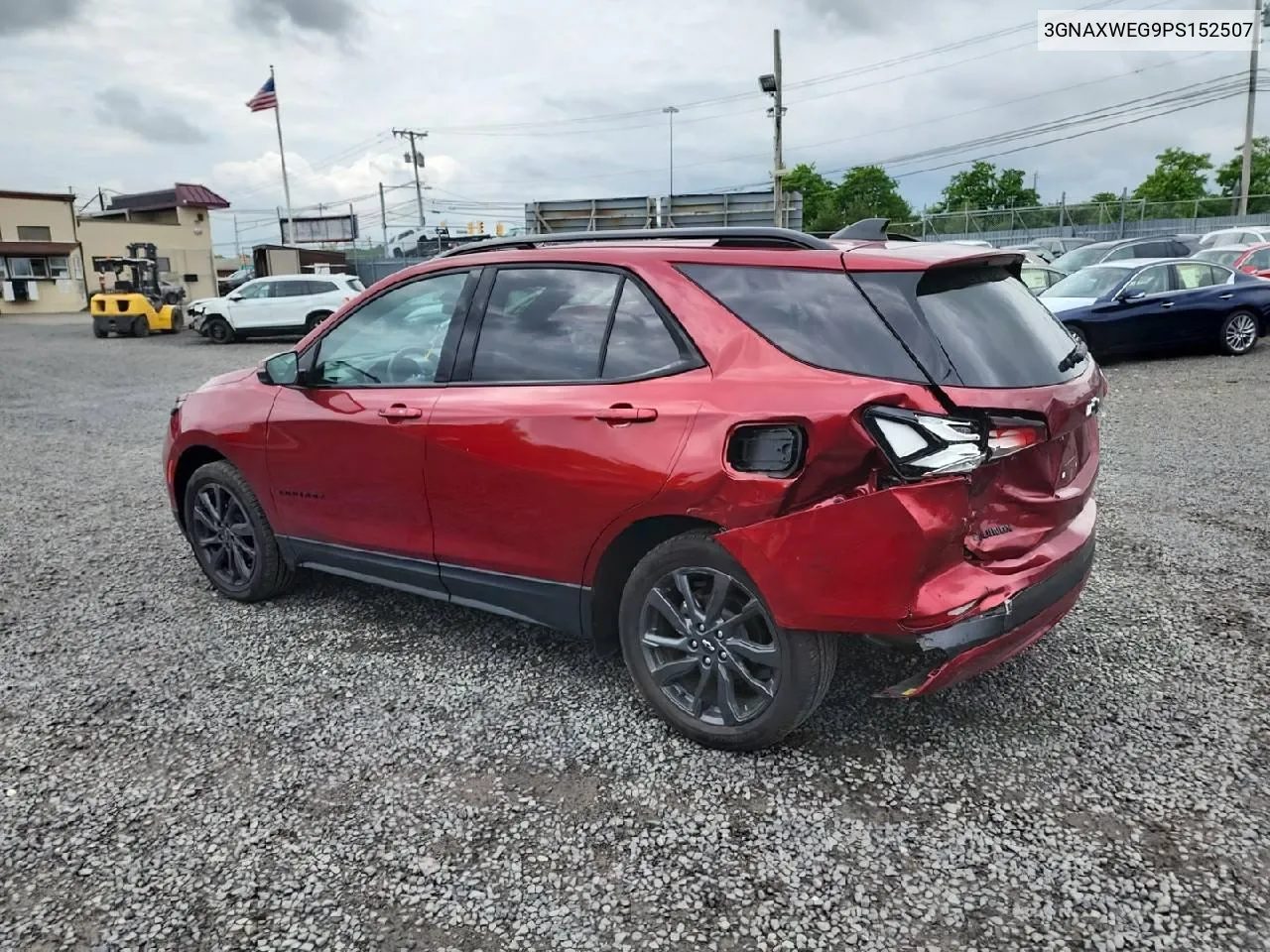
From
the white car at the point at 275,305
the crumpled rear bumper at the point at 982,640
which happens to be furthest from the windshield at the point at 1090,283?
the white car at the point at 275,305

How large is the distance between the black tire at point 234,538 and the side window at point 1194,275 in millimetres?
13055

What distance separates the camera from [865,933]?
2.23m

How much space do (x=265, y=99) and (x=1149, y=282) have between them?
49.4 m

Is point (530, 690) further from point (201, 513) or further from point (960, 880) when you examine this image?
point (201, 513)

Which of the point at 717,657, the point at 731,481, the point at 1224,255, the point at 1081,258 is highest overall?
the point at 1081,258

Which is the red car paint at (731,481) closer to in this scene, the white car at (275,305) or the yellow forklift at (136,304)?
the white car at (275,305)

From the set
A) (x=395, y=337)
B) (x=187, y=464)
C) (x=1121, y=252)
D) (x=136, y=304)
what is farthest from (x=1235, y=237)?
(x=136, y=304)

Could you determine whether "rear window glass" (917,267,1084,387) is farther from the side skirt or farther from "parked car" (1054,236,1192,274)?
"parked car" (1054,236,1192,274)

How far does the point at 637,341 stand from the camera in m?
3.10

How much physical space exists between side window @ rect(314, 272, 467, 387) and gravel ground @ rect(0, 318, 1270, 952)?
117 centimetres

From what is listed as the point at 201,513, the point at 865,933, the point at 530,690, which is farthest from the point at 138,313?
the point at 865,933

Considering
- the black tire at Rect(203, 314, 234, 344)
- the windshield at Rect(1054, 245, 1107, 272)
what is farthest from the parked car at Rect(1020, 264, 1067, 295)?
Answer: the black tire at Rect(203, 314, 234, 344)

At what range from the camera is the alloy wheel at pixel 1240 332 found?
13.0 m

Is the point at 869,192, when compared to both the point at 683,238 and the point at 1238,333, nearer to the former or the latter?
the point at 1238,333
